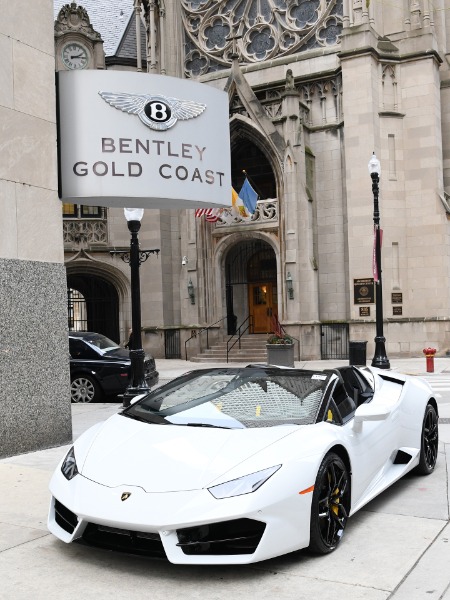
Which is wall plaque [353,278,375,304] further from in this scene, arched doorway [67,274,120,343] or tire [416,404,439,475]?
tire [416,404,439,475]

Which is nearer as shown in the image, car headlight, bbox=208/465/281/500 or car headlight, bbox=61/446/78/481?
car headlight, bbox=208/465/281/500

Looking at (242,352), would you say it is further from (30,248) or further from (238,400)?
(238,400)

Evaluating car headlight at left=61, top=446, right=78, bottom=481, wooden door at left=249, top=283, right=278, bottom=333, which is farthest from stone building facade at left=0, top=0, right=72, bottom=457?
wooden door at left=249, top=283, right=278, bottom=333

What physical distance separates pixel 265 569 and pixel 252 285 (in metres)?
26.5

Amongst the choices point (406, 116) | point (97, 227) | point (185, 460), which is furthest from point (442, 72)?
point (185, 460)

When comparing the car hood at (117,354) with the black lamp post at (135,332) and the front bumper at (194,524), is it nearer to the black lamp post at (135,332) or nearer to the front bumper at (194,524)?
the black lamp post at (135,332)

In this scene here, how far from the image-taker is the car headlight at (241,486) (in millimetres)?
4531

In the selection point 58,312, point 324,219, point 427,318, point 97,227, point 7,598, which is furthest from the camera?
point 97,227

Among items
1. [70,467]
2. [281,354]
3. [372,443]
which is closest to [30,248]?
[70,467]

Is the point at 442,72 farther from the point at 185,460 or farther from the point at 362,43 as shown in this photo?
the point at 185,460

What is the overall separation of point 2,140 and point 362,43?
20.8m

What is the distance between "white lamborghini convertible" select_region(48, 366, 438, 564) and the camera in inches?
176

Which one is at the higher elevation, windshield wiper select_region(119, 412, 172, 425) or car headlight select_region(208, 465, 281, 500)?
windshield wiper select_region(119, 412, 172, 425)

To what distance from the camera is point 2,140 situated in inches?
339
